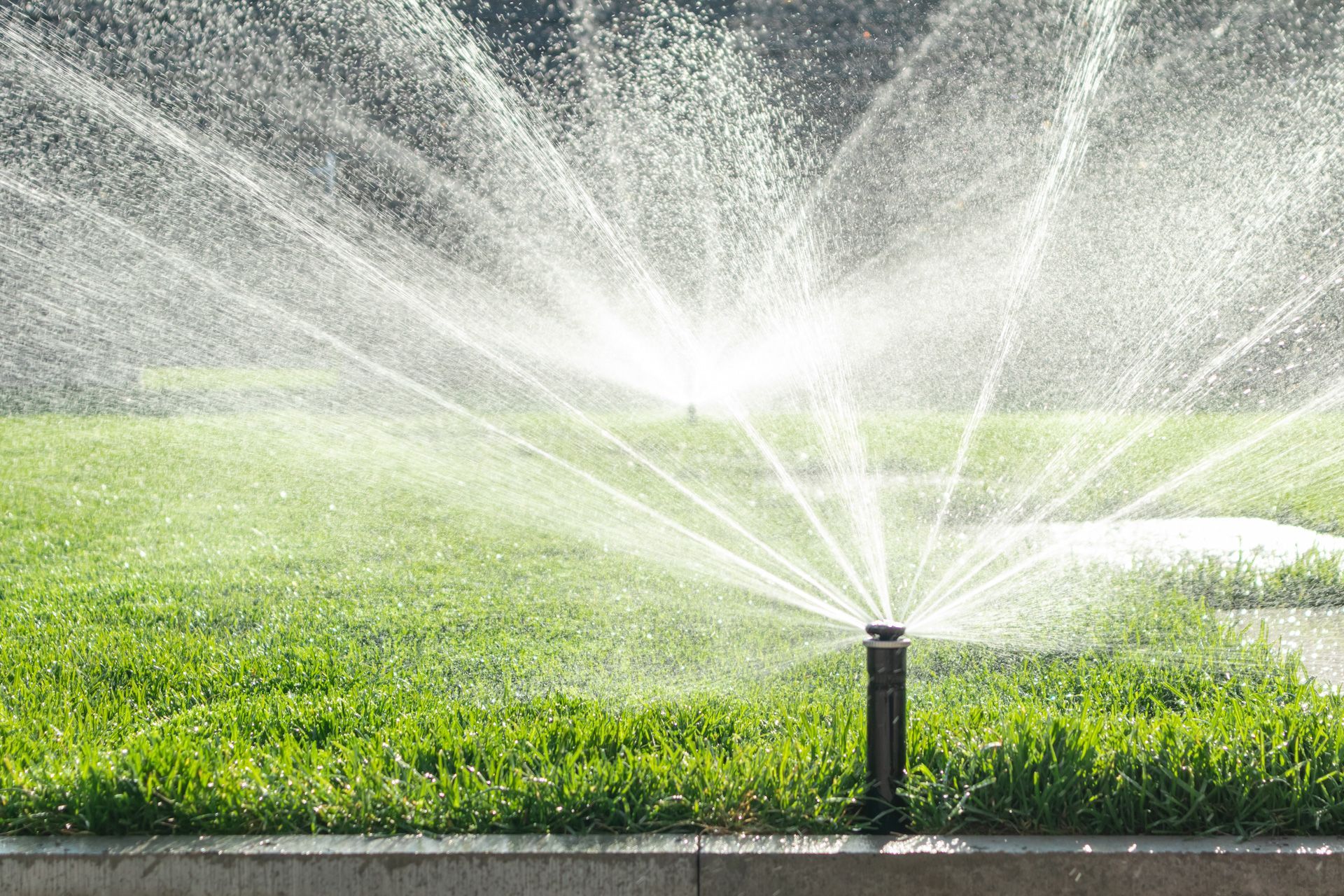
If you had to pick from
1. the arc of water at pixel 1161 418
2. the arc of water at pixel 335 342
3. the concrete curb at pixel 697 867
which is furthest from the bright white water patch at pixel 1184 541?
the concrete curb at pixel 697 867

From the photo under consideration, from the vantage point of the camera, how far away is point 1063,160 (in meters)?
14.7

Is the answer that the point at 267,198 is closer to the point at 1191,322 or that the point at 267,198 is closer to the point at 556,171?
the point at 556,171

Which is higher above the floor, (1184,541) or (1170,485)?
(1170,485)

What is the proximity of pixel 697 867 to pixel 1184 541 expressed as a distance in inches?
159

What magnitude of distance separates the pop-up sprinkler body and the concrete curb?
11 centimetres

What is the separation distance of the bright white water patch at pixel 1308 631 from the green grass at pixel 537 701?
136 mm

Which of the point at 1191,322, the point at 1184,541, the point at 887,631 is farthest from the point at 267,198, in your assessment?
the point at 887,631

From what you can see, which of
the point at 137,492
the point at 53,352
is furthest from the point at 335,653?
the point at 53,352

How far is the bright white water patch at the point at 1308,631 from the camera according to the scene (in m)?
3.87

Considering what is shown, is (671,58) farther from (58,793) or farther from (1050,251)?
(58,793)

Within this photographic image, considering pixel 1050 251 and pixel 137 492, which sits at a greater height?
pixel 1050 251

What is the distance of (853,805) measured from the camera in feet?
8.95

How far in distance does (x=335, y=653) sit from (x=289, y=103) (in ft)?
34.8

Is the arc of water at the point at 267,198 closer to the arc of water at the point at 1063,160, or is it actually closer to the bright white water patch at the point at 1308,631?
the arc of water at the point at 1063,160
